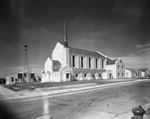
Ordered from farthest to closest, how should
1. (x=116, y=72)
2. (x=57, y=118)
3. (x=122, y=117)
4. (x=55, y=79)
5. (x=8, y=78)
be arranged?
(x=116, y=72), (x=8, y=78), (x=55, y=79), (x=57, y=118), (x=122, y=117)

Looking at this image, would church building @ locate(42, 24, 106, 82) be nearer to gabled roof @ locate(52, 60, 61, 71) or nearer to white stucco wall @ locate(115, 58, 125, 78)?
gabled roof @ locate(52, 60, 61, 71)

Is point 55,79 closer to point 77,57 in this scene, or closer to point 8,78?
point 77,57

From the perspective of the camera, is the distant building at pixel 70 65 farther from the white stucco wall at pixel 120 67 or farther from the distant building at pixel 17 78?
the distant building at pixel 17 78

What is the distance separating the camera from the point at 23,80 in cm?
3916

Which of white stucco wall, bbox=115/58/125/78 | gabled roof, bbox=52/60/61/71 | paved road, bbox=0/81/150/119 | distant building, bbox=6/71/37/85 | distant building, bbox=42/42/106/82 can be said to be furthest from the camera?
white stucco wall, bbox=115/58/125/78

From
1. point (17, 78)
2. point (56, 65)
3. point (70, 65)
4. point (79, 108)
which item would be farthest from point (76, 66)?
point (79, 108)

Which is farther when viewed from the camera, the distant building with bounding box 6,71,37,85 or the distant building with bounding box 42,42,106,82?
the distant building with bounding box 6,71,37,85

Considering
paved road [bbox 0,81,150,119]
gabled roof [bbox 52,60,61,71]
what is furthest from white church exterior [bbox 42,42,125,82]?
paved road [bbox 0,81,150,119]

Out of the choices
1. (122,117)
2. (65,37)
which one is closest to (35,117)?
(122,117)

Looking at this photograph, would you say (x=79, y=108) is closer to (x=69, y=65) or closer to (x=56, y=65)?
(x=56, y=65)

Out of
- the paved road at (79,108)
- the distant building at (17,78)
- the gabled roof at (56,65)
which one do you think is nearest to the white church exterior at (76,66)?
the gabled roof at (56,65)

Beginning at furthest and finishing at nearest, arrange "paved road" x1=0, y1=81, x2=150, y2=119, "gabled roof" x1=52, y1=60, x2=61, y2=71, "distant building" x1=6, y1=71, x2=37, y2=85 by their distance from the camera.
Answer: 1. "distant building" x1=6, y1=71, x2=37, y2=85
2. "gabled roof" x1=52, y1=60, x2=61, y2=71
3. "paved road" x1=0, y1=81, x2=150, y2=119

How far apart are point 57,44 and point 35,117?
1325 inches

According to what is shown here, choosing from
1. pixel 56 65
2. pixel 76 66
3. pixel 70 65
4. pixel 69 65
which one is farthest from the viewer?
pixel 76 66
